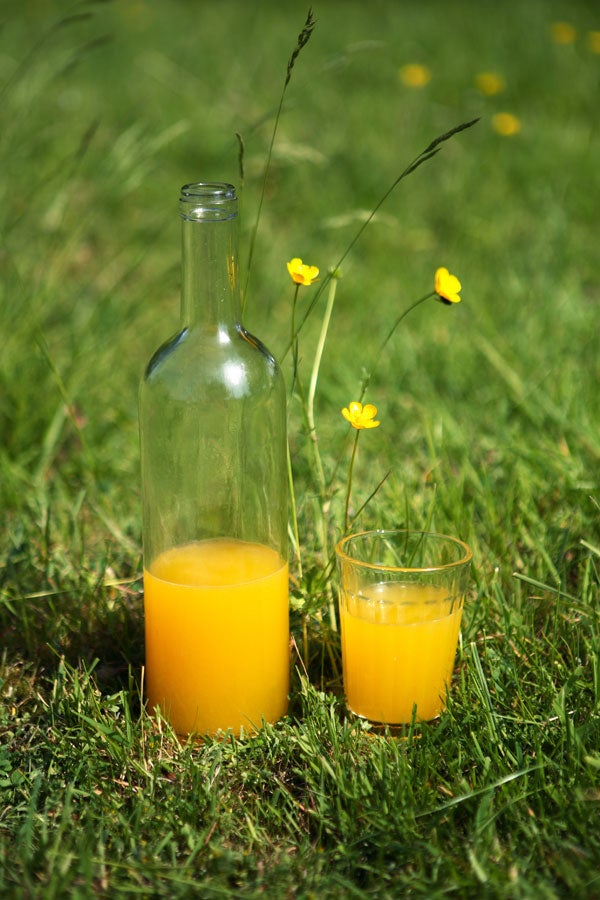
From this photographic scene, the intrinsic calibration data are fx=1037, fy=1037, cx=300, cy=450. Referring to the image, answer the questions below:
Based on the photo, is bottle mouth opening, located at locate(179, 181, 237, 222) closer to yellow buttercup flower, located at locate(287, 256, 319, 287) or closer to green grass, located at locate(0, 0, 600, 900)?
yellow buttercup flower, located at locate(287, 256, 319, 287)

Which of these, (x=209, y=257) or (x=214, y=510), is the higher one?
(x=209, y=257)

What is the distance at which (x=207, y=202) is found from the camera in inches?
65.3

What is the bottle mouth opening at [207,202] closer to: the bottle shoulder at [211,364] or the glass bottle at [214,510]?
the glass bottle at [214,510]

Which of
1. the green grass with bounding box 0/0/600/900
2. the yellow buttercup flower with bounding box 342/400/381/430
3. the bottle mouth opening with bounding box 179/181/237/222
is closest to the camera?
the green grass with bounding box 0/0/600/900

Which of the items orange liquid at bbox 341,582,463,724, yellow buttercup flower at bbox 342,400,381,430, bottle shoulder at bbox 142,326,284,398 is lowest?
orange liquid at bbox 341,582,463,724

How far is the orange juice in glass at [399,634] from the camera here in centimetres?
177

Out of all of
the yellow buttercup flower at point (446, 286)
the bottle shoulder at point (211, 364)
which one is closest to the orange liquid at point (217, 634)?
the bottle shoulder at point (211, 364)

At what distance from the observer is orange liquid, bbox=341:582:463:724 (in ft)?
5.79

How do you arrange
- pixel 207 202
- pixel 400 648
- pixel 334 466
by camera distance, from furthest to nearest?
pixel 334 466 → pixel 400 648 → pixel 207 202

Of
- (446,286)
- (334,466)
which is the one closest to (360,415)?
(446,286)

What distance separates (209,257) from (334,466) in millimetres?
1000

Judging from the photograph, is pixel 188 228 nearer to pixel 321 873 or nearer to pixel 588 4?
pixel 321 873

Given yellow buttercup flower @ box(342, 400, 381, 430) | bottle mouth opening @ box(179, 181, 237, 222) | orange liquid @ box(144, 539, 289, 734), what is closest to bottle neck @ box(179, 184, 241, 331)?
bottle mouth opening @ box(179, 181, 237, 222)

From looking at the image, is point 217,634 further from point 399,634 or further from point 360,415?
point 360,415
